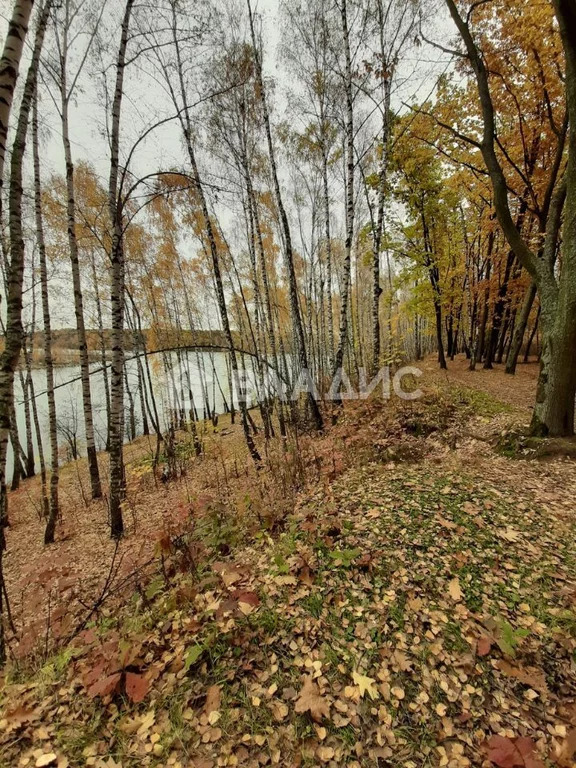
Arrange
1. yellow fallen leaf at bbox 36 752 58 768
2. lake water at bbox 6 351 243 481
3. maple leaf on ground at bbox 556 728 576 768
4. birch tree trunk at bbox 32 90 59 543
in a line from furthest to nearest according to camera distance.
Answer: lake water at bbox 6 351 243 481, birch tree trunk at bbox 32 90 59 543, yellow fallen leaf at bbox 36 752 58 768, maple leaf on ground at bbox 556 728 576 768

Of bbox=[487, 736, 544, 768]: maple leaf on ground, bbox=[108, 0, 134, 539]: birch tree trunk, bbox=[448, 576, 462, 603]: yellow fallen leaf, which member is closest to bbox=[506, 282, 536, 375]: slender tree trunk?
bbox=[448, 576, 462, 603]: yellow fallen leaf

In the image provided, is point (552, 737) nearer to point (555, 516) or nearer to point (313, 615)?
point (313, 615)

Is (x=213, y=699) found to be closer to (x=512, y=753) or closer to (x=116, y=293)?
(x=512, y=753)

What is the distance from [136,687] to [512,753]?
7.34ft

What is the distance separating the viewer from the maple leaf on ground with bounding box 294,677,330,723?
1.85 metres

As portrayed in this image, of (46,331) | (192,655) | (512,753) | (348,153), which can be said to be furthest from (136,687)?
(348,153)

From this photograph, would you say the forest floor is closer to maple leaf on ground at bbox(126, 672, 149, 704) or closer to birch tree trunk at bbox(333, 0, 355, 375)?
maple leaf on ground at bbox(126, 672, 149, 704)

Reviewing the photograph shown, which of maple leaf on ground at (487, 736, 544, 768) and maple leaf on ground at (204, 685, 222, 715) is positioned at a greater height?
maple leaf on ground at (487, 736, 544, 768)

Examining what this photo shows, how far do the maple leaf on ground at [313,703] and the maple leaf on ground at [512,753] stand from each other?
35.0 inches

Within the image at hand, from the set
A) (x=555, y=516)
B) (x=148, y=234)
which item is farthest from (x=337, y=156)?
(x=555, y=516)

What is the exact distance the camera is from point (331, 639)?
90.5 inches

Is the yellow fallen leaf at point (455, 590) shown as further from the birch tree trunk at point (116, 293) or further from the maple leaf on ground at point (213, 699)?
the birch tree trunk at point (116, 293)

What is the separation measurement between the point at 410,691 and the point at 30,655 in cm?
306

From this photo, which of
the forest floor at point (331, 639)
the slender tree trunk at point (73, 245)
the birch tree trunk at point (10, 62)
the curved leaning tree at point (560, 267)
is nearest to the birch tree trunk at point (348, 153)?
the curved leaning tree at point (560, 267)
